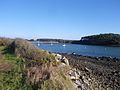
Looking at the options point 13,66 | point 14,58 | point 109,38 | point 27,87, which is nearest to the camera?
point 27,87

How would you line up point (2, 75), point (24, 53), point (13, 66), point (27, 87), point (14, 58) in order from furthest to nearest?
point (24, 53) < point (14, 58) < point (13, 66) < point (2, 75) < point (27, 87)

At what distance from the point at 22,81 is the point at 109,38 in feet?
608

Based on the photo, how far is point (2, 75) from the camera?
719 inches

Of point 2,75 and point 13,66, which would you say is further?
point 13,66

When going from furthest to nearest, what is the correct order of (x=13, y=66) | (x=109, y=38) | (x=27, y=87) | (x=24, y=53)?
1. (x=109, y=38)
2. (x=24, y=53)
3. (x=13, y=66)
4. (x=27, y=87)

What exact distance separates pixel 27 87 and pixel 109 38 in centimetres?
18601

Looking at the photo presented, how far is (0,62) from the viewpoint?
21797 millimetres

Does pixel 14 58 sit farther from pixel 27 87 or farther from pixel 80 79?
pixel 27 87

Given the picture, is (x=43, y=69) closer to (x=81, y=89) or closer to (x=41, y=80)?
(x=41, y=80)

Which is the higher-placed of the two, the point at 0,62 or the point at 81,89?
the point at 0,62

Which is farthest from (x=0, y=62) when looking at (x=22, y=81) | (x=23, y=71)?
(x=22, y=81)

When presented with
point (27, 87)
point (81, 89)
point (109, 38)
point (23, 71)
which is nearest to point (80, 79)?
point (81, 89)

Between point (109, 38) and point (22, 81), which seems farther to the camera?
point (109, 38)

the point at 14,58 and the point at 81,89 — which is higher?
the point at 14,58
